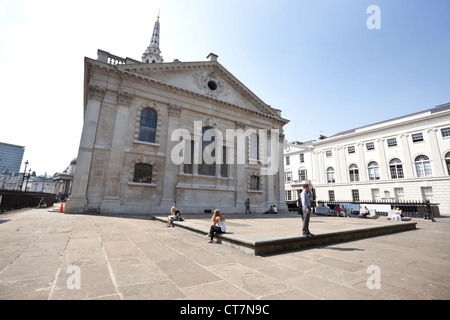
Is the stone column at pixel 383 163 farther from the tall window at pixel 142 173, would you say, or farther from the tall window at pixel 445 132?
the tall window at pixel 142 173

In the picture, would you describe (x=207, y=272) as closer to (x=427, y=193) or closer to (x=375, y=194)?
(x=427, y=193)

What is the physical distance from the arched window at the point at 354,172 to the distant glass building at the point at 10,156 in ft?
751

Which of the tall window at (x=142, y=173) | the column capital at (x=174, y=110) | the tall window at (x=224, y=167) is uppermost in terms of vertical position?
the column capital at (x=174, y=110)

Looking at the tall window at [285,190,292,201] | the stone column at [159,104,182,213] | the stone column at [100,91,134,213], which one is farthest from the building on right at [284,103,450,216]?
the stone column at [100,91,134,213]

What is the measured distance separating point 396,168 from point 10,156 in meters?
244

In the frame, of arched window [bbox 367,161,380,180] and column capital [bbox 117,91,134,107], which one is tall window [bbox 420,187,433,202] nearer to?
arched window [bbox 367,161,380,180]

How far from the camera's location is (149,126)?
18719 millimetres

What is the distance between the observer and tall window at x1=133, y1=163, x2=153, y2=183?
17.4 metres

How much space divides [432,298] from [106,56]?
889 inches

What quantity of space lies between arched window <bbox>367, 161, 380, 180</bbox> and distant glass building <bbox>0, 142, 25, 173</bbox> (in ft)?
759

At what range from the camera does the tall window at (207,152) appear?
20.3 metres

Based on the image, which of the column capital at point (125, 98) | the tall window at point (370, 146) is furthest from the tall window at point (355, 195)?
the column capital at point (125, 98)
